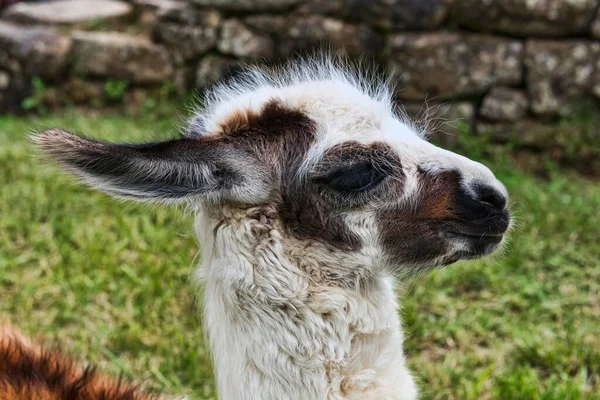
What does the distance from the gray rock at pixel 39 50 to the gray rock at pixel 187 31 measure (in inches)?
39.2

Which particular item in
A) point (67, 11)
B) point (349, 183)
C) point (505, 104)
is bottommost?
point (67, 11)

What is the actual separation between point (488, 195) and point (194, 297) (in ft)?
7.58

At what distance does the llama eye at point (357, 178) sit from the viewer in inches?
80.7

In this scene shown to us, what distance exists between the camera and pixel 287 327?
6.35 ft

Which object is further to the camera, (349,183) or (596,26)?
(596,26)

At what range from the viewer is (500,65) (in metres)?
5.75

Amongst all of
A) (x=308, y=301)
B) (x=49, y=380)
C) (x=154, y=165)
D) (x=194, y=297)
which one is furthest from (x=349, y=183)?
(x=194, y=297)

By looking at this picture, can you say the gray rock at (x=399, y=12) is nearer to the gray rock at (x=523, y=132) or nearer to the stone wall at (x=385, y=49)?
the stone wall at (x=385, y=49)

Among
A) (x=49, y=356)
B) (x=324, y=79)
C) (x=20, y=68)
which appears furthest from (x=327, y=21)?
(x=49, y=356)

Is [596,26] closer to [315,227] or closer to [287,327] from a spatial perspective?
[315,227]

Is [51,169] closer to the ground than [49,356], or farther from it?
farther from it

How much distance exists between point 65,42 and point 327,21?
8.83 ft

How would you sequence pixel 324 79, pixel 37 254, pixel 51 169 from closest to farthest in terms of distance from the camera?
pixel 51 169, pixel 324 79, pixel 37 254

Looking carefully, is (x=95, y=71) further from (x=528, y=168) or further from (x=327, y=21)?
(x=528, y=168)
